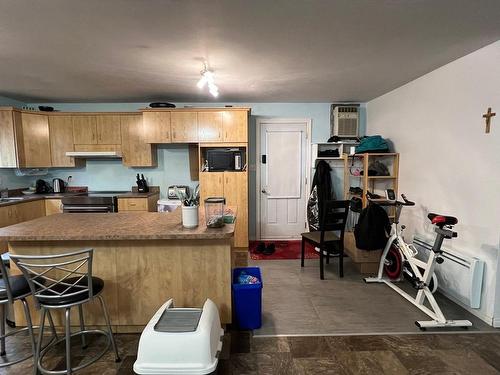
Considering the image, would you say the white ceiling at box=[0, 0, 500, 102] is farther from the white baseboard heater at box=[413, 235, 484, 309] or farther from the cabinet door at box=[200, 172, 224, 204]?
the white baseboard heater at box=[413, 235, 484, 309]

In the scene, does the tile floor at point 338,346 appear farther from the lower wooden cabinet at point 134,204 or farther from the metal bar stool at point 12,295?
the lower wooden cabinet at point 134,204

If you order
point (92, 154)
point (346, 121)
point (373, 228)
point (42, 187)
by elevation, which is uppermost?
point (346, 121)

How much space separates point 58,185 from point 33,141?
778 mm

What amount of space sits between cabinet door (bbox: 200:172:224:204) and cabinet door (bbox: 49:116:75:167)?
7.28 feet

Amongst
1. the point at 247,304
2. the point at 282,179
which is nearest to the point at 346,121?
the point at 282,179

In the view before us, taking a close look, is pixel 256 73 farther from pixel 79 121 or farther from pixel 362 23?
pixel 79 121

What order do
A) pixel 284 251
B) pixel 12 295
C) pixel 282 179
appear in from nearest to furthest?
1. pixel 12 295
2. pixel 284 251
3. pixel 282 179

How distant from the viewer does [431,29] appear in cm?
211

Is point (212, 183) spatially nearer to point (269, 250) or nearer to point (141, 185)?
point (141, 185)

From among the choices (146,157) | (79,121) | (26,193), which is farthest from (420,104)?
(26,193)

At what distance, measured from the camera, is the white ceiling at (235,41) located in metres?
1.81

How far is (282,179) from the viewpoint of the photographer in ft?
15.9

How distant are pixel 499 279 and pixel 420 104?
205 centimetres

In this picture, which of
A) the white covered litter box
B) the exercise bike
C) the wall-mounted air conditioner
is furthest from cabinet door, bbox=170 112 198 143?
the white covered litter box
